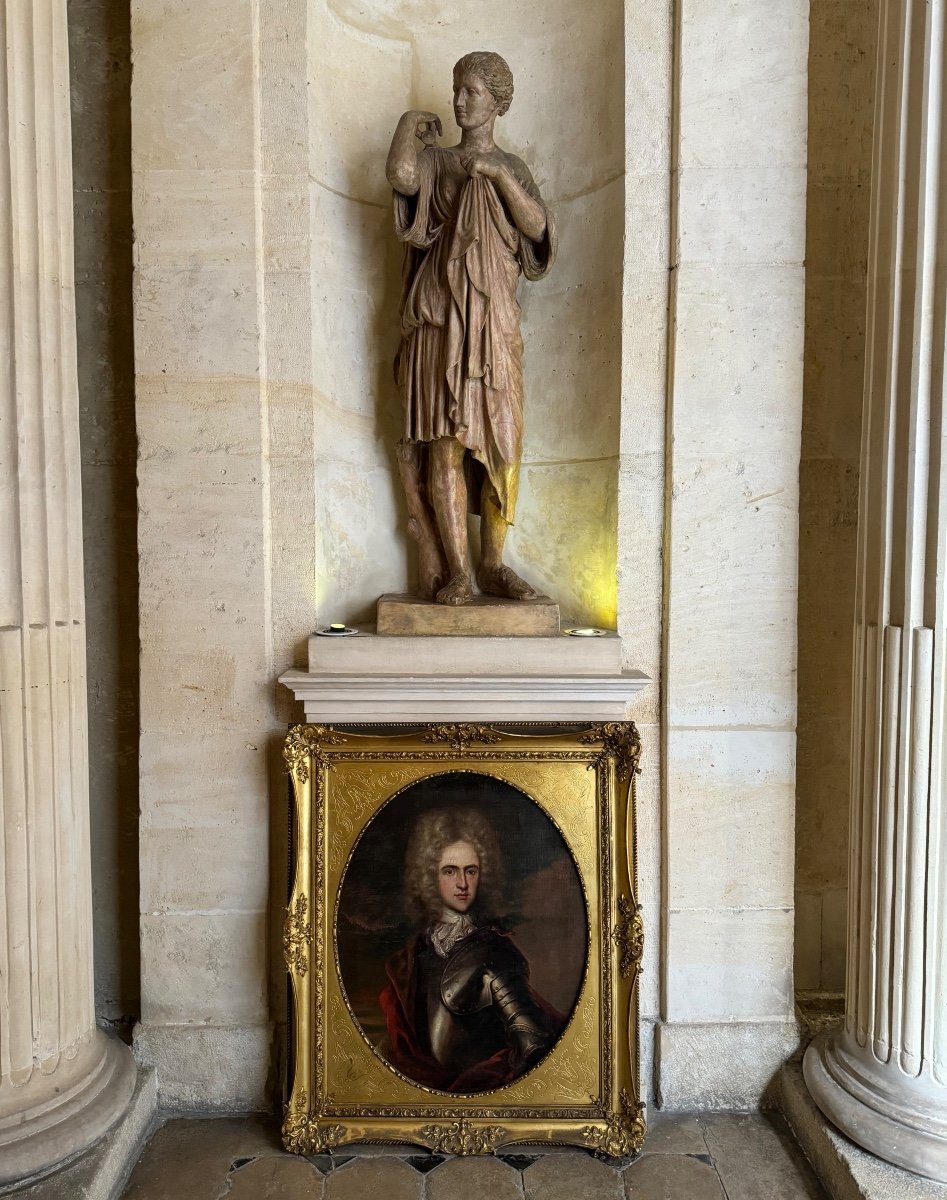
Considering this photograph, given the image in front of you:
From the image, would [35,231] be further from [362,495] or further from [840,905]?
[840,905]

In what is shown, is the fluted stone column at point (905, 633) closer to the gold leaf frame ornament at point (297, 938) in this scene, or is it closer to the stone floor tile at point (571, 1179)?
the stone floor tile at point (571, 1179)

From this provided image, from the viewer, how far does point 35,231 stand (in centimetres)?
241

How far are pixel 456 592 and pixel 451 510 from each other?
29 centimetres

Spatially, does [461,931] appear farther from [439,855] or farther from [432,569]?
[432,569]

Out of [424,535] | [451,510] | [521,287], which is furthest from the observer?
[521,287]

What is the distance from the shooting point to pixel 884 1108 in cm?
240

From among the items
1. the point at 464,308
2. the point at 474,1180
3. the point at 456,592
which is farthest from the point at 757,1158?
the point at 464,308

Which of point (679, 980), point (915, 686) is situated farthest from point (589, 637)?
point (679, 980)

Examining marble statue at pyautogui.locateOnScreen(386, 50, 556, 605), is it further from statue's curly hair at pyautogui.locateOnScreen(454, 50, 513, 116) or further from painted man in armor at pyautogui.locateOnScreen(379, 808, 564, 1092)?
painted man in armor at pyautogui.locateOnScreen(379, 808, 564, 1092)

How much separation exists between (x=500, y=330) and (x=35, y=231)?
139cm

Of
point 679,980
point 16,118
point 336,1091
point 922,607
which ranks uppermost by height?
point 16,118

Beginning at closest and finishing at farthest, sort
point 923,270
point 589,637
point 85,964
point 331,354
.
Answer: point 923,270 < point 85,964 < point 589,637 < point 331,354

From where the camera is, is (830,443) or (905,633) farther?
(830,443)

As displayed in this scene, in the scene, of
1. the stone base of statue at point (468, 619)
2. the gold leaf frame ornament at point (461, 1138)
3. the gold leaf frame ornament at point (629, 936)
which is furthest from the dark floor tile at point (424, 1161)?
the stone base of statue at point (468, 619)
